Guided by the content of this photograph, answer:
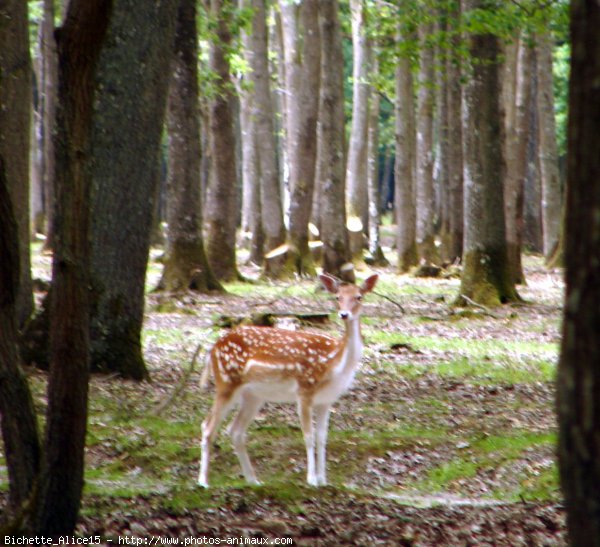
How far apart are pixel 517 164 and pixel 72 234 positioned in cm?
2479

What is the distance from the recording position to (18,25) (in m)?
11.9

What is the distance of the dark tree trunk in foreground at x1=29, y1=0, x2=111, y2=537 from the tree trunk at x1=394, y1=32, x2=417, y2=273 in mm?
25855

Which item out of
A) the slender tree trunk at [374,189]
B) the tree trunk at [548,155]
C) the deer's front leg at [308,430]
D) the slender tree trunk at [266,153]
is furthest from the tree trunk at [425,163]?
the deer's front leg at [308,430]

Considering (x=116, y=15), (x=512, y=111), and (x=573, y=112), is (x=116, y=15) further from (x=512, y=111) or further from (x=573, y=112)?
(x=512, y=111)

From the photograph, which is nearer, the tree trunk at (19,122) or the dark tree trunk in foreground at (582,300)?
the dark tree trunk in foreground at (582,300)

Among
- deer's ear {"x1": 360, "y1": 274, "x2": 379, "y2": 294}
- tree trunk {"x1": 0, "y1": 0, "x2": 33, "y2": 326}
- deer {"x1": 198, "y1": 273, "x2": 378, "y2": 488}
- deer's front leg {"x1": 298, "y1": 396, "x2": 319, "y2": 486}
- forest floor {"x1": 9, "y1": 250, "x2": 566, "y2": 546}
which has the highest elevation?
tree trunk {"x1": 0, "y1": 0, "x2": 33, "y2": 326}

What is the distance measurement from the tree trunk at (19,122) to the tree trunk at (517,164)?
1131 centimetres

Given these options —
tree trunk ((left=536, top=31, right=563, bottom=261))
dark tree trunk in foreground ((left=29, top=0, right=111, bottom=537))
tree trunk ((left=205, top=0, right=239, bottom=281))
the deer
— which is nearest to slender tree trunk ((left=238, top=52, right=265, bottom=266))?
tree trunk ((left=205, top=0, right=239, bottom=281))

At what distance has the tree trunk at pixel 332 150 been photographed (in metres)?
25.1

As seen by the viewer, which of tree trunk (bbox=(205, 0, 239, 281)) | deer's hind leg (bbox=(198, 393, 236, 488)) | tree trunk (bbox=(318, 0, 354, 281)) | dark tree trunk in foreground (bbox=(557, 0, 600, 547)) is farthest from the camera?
tree trunk (bbox=(318, 0, 354, 281))

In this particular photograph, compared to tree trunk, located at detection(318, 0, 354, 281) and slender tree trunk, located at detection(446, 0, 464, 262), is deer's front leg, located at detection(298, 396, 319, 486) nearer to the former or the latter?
tree trunk, located at detection(318, 0, 354, 281)

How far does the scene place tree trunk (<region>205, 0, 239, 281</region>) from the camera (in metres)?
24.4

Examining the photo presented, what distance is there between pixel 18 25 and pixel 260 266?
61.6ft

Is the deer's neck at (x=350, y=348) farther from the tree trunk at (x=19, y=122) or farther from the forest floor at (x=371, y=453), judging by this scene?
the tree trunk at (x=19, y=122)
